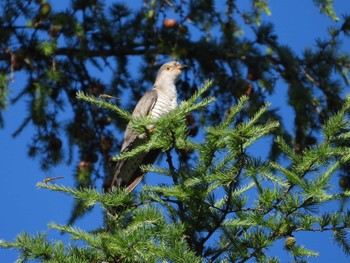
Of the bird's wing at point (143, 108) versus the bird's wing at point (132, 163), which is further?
the bird's wing at point (143, 108)

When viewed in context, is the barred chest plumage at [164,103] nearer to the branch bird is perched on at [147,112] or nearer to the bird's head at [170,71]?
the branch bird is perched on at [147,112]

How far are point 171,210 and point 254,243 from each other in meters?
0.43

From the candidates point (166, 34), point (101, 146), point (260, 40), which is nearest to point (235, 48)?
point (260, 40)

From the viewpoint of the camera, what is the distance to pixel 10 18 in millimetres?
5691

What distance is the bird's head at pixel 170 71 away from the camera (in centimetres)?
557

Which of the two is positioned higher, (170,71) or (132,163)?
(170,71)

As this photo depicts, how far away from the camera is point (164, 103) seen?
16.8 ft

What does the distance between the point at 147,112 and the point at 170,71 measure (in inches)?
28.7

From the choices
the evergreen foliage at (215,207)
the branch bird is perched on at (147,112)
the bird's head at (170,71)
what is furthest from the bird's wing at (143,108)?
the evergreen foliage at (215,207)

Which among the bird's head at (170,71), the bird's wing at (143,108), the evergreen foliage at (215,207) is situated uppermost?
the bird's head at (170,71)

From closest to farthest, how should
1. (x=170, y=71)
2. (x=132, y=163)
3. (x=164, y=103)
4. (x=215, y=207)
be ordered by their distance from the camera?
(x=215, y=207)
(x=132, y=163)
(x=164, y=103)
(x=170, y=71)

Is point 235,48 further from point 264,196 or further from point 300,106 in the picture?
point 264,196

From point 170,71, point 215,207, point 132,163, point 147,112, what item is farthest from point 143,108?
point 215,207

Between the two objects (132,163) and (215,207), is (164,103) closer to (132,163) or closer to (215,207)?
(132,163)
